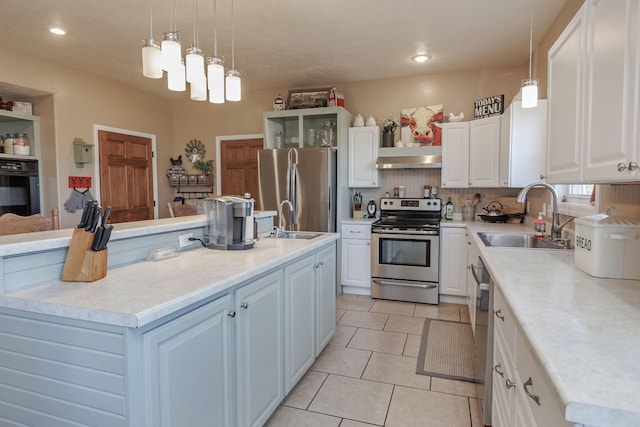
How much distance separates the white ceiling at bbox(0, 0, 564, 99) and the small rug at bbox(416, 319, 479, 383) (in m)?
2.73

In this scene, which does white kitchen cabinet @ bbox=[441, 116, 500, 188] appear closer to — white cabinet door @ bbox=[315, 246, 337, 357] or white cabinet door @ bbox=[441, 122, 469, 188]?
white cabinet door @ bbox=[441, 122, 469, 188]

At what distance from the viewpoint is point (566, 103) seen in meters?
1.78

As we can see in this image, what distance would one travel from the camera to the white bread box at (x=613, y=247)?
58.0 inches

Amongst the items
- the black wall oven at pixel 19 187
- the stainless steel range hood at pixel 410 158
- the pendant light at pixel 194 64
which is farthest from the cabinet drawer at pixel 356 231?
the black wall oven at pixel 19 187

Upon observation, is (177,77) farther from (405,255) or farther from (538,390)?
(405,255)

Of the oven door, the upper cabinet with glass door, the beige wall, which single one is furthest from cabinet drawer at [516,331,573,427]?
the beige wall

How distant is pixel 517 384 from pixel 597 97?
1096 mm

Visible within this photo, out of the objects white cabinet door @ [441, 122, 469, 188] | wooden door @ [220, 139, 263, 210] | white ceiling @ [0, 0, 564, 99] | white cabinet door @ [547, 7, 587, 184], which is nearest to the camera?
white cabinet door @ [547, 7, 587, 184]

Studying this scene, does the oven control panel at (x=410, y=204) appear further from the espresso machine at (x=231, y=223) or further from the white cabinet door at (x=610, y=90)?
the white cabinet door at (x=610, y=90)

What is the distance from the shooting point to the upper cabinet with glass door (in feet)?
14.9

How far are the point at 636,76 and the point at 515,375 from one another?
101 cm

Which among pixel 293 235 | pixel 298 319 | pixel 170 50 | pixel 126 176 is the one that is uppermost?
pixel 170 50

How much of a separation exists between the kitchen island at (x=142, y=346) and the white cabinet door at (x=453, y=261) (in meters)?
2.69

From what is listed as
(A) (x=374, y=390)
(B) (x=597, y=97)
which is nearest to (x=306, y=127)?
(A) (x=374, y=390)
